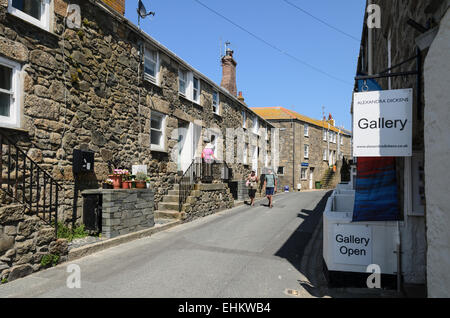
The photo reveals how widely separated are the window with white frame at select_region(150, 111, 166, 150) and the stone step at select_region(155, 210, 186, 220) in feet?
7.56

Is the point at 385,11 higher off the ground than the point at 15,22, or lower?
higher

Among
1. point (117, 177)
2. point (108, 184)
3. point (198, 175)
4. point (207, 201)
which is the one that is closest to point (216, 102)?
point (198, 175)

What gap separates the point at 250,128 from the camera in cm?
2188

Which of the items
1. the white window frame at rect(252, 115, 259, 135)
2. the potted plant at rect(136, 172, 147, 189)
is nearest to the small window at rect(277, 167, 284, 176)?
the white window frame at rect(252, 115, 259, 135)

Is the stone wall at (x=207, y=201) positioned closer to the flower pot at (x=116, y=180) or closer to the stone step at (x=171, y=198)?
the stone step at (x=171, y=198)

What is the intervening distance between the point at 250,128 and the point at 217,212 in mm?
9836

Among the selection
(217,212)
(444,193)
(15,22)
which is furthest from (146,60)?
(444,193)

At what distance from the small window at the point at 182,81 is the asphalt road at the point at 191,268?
6249 millimetres

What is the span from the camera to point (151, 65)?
1127 cm

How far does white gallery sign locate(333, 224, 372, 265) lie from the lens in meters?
4.82

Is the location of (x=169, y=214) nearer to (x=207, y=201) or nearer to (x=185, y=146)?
(x=207, y=201)

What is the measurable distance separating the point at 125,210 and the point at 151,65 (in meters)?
5.69

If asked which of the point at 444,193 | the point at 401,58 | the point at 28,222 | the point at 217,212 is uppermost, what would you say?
the point at 401,58
